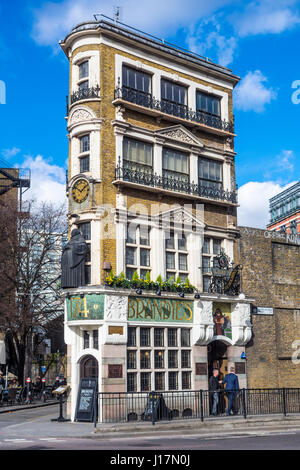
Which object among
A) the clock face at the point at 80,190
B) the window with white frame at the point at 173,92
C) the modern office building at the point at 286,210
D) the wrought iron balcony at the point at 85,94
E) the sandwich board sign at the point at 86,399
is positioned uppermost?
the modern office building at the point at 286,210

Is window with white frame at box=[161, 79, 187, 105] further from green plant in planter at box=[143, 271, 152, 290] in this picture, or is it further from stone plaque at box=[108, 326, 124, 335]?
stone plaque at box=[108, 326, 124, 335]

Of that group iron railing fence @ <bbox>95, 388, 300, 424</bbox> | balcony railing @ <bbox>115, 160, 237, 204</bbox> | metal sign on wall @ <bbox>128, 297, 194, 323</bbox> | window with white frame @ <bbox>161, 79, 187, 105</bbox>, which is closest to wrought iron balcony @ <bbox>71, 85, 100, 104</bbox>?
balcony railing @ <bbox>115, 160, 237, 204</bbox>

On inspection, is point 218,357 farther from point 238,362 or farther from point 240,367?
point 240,367

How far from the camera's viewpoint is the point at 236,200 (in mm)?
27922

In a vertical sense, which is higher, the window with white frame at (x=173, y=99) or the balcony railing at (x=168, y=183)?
the window with white frame at (x=173, y=99)

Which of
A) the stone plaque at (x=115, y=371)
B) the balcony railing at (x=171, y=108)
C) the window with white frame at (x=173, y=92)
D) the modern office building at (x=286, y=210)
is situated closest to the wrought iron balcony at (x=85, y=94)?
the balcony railing at (x=171, y=108)

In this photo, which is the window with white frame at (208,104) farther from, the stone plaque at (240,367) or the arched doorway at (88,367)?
the arched doorway at (88,367)

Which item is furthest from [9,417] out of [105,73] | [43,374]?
[43,374]

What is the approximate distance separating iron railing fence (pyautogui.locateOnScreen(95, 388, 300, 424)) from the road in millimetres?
1319

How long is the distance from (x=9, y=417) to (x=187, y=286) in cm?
961

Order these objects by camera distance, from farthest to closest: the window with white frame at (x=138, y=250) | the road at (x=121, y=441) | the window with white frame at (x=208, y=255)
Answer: the window with white frame at (x=208, y=255) < the window with white frame at (x=138, y=250) < the road at (x=121, y=441)

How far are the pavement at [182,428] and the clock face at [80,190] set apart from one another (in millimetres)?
8782

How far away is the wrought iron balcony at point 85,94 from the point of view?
24062mm

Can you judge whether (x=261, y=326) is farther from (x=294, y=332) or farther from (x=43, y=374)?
(x=43, y=374)
